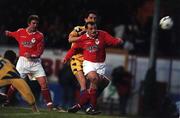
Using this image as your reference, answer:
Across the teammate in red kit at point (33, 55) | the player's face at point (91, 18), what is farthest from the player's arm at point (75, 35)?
the teammate in red kit at point (33, 55)

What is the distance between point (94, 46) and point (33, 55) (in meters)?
1.86

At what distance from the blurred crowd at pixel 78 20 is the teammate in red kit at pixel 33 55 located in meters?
9.42

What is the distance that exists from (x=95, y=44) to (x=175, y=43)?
12.4 meters

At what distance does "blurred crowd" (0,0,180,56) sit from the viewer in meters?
33.3

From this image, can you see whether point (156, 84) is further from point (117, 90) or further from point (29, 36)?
point (29, 36)

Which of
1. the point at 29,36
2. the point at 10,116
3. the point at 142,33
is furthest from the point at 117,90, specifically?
the point at 10,116

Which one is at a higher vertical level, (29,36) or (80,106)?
(29,36)

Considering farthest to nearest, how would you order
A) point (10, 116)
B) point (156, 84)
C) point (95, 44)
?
1. point (156, 84)
2. point (95, 44)
3. point (10, 116)

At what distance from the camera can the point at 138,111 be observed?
1250 inches

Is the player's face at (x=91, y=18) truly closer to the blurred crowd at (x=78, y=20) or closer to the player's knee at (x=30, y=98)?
the player's knee at (x=30, y=98)

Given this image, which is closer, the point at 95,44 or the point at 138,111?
the point at 95,44

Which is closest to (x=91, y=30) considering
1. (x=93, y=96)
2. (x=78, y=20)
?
(x=93, y=96)

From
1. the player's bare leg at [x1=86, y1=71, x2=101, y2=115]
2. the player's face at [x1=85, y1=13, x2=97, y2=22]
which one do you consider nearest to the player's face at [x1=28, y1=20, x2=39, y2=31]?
the player's face at [x1=85, y1=13, x2=97, y2=22]

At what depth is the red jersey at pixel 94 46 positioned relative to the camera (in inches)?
869
